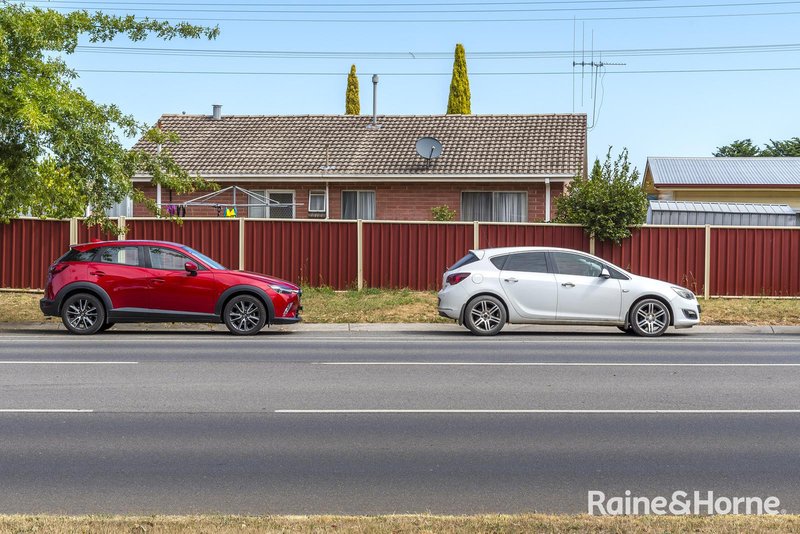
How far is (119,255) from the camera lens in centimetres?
1834

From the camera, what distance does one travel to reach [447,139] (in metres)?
32.4

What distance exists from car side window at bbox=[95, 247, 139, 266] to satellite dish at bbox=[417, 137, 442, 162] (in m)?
13.4

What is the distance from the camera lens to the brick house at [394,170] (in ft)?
98.3

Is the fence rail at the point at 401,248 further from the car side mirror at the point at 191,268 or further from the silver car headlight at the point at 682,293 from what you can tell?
the car side mirror at the point at 191,268

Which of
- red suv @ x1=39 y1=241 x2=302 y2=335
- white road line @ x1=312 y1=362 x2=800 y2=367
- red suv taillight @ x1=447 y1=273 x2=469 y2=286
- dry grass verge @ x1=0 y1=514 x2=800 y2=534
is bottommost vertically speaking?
white road line @ x1=312 y1=362 x2=800 y2=367

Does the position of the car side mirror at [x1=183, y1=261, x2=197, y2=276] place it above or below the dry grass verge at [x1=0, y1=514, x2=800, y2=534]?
above

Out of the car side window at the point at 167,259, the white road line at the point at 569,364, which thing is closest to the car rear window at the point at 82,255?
the car side window at the point at 167,259

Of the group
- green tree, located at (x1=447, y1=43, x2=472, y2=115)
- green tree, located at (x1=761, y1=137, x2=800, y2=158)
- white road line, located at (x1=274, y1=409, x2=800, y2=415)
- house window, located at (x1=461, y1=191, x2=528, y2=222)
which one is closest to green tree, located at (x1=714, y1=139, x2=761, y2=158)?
green tree, located at (x1=761, y1=137, x2=800, y2=158)

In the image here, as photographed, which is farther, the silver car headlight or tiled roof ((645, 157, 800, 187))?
tiled roof ((645, 157, 800, 187))

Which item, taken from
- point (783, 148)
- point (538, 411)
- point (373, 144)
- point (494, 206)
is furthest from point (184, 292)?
point (783, 148)

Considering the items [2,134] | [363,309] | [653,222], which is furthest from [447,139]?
[2,134]

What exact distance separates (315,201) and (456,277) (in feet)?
44.2

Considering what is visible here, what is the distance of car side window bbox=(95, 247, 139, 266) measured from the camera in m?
18.3

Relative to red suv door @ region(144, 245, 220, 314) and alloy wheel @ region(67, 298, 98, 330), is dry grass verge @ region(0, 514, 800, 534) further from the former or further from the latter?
alloy wheel @ region(67, 298, 98, 330)
